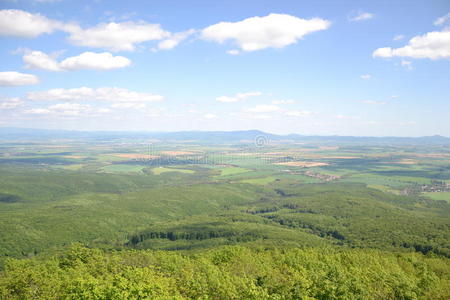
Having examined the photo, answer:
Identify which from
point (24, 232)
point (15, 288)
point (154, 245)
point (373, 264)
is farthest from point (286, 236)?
point (24, 232)

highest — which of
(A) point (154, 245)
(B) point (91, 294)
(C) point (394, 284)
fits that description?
(B) point (91, 294)

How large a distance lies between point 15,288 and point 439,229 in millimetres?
209385

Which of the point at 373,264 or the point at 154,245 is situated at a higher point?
the point at 373,264

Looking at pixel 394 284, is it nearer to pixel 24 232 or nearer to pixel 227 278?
pixel 227 278

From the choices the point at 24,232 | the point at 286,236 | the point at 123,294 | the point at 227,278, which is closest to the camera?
the point at 123,294

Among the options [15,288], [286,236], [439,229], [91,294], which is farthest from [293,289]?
[439,229]

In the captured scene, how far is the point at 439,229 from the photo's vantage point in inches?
7308

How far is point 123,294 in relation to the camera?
4553 cm

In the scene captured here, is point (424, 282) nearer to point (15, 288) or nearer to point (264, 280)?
point (264, 280)

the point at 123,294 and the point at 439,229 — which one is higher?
the point at 123,294

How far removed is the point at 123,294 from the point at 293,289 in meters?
30.5

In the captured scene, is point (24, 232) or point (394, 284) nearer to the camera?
point (394, 284)

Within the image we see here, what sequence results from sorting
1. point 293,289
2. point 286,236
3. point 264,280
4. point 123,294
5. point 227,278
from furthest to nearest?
point 286,236, point 264,280, point 227,278, point 293,289, point 123,294

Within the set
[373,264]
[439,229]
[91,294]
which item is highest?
[91,294]
